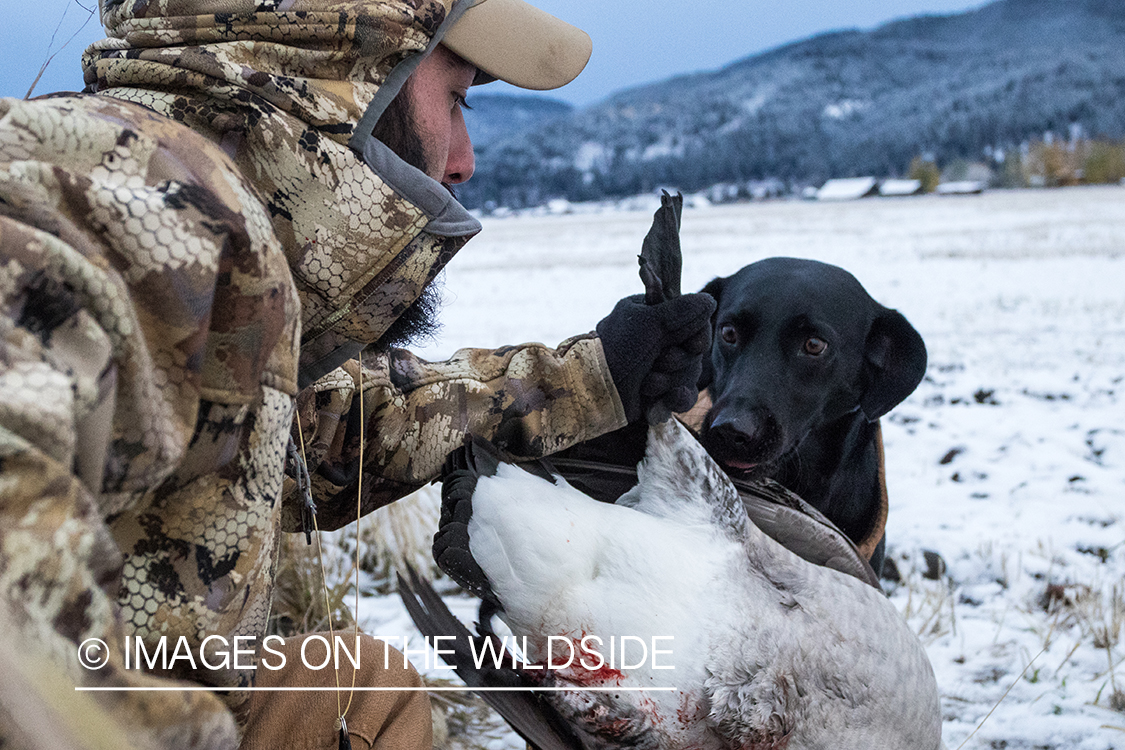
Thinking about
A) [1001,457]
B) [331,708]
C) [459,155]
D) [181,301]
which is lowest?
[1001,457]

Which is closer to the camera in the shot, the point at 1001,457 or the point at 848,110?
the point at 1001,457

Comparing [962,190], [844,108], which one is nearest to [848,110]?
[844,108]

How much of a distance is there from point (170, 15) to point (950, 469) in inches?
161

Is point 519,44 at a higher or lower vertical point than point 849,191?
higher

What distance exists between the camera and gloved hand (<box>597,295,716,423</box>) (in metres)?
1.68

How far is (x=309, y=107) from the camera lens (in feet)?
4.15

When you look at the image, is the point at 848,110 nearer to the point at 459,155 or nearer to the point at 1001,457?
the point at 1001,457

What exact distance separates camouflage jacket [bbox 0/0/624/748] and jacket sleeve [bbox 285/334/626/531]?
1.17ft

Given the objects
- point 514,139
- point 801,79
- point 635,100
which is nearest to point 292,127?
point 514,139

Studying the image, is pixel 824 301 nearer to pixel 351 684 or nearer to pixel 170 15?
pixel 351 684

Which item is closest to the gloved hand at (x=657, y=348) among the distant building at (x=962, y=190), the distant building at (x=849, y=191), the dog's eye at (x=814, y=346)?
the dog's eye at (x=814, y=346)

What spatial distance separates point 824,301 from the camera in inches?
92.0

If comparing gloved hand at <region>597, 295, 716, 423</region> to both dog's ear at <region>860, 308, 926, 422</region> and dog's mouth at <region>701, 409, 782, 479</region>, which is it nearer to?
dog's mouth at <region>701, 409, 782, 479</region>

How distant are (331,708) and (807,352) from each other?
149cm
